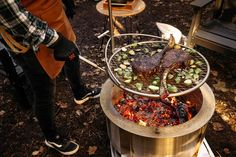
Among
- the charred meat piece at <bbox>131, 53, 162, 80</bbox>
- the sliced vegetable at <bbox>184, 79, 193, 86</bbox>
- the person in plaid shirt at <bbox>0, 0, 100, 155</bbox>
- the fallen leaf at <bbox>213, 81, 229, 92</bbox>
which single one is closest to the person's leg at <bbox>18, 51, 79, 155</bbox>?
the person in plaid shirt at <bbox>0, 0, 100, 155</bbox>

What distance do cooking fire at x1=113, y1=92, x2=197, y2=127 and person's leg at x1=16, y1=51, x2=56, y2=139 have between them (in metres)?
0.79

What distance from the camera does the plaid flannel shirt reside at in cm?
221

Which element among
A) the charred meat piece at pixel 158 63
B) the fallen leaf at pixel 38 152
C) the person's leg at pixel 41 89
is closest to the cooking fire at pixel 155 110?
the charred meat piece at pixel 158 63

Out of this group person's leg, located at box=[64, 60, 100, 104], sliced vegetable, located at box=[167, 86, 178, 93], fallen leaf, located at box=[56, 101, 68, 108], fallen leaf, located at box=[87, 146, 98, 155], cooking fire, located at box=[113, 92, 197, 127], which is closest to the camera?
sliced vegetable, located at box=[167, 86, 178, 93]

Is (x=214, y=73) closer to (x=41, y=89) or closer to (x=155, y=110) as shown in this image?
(x=155, y=110)

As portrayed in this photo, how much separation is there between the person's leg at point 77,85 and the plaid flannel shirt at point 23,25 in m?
1.35

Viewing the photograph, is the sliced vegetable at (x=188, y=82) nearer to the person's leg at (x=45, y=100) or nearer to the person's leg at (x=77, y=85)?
the person's leg at (x=45, y=100)

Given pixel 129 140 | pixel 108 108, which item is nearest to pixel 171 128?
pixel 129 140

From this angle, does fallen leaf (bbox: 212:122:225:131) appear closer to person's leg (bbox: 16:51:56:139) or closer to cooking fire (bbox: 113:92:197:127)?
cooking fire (bbox: 113:92:197:127)

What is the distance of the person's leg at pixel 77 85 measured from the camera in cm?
394

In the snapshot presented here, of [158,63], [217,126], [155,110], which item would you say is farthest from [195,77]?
[217,126]

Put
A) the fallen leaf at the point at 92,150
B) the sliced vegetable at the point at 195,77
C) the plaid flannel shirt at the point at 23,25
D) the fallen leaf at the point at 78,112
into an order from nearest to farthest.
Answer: the plaid flannel shirt at the point at 23,25
the sliced vegetable at the point at 195,77
the fallen leaf at the point at 92,150
the fallen leaf at the point at 78,112

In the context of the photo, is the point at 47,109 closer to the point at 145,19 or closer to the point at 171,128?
the point at 171,128

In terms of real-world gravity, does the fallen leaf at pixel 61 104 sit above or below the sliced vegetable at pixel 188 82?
below
